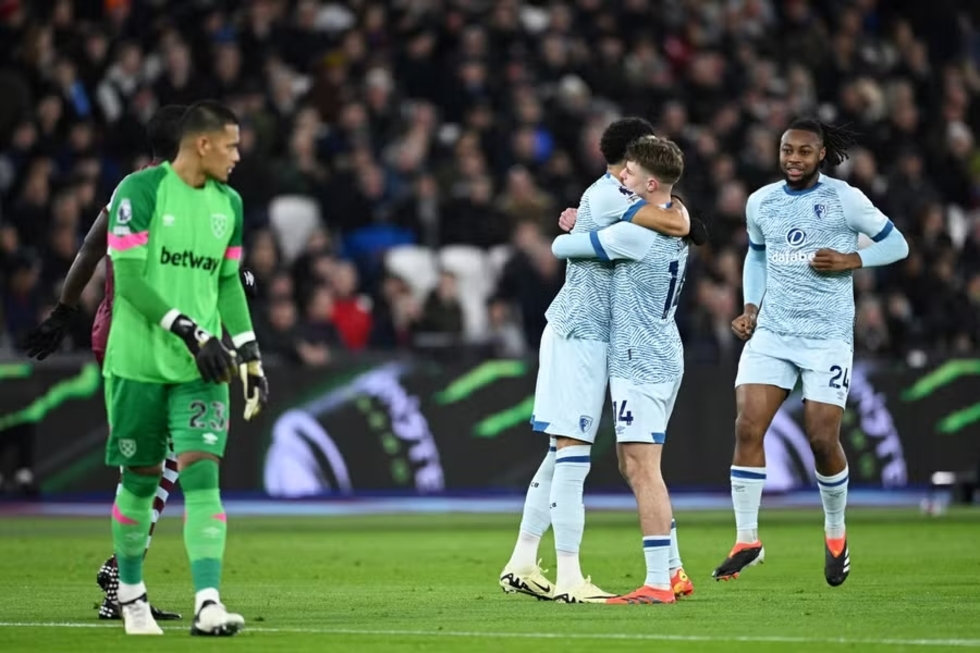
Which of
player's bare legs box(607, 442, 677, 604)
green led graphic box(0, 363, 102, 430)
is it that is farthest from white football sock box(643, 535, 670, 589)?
green led graphic box(0, 363, 102, 430)

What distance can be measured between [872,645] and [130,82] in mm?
16537

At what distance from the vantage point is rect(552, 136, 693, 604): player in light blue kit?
35.5 feet

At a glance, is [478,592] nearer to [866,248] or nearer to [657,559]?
[657,559]

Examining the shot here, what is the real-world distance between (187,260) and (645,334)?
2.91 meters

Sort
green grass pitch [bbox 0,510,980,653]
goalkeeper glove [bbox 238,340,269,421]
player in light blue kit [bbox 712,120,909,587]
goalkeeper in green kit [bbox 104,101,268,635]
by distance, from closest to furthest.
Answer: green grass pitch [bbox 0,510,980,653] → goalkeeper in green kit [bbox 104,101,268,635] → goalkeeper glove [bbox 238,340,269,421] → player in light blue kit [bbox 712,120,909,587]

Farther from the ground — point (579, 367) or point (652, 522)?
point (579, 367)

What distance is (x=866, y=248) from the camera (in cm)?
1229

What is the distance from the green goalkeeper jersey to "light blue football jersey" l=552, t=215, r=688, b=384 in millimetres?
2449

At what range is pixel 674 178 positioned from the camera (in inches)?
433

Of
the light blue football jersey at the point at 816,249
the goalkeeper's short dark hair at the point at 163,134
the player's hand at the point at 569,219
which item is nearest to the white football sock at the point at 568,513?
the player's hand at the point at 569,219

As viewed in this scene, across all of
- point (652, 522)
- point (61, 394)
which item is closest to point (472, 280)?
point (61, 394)

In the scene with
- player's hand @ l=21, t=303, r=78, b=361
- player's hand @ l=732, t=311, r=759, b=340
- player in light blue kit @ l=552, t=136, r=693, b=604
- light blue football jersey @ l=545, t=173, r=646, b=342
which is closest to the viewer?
player's hand @ l=21, t=303, r=78, b=361

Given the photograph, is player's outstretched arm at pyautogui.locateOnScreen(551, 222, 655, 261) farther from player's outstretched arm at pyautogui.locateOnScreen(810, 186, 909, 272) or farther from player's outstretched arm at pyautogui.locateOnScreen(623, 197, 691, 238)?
player's outstretched arm at pyautogui.locateOnScreen(810, 186, 909, 272)

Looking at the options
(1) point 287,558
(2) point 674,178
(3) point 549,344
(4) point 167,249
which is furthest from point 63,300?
(1) point 287,558
